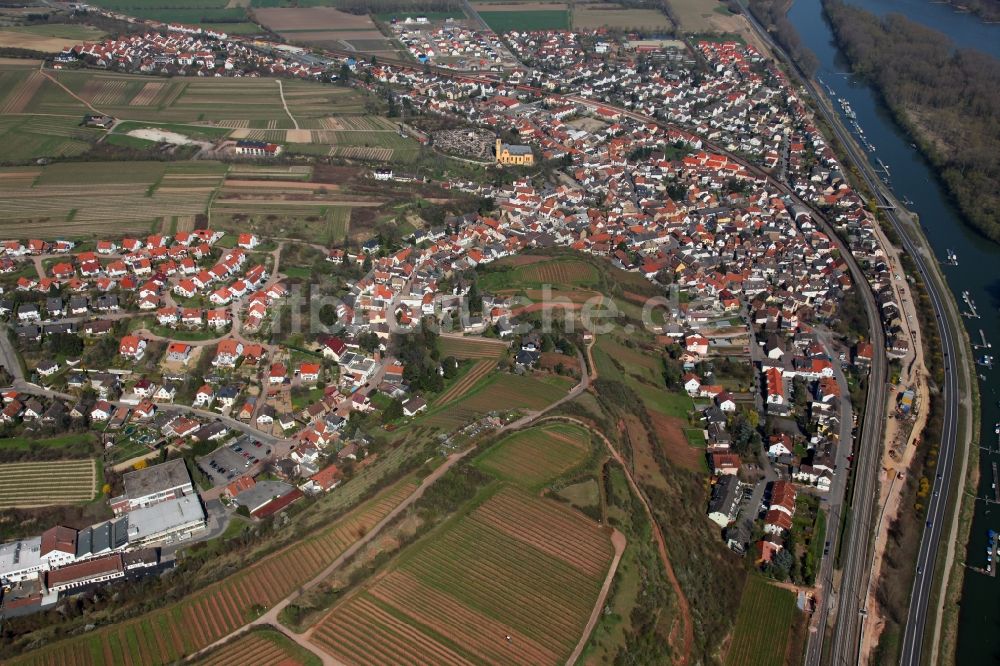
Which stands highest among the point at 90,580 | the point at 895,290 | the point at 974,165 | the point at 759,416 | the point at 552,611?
the point at 974,165

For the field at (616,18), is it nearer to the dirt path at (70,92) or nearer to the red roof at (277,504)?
the dirt path at (70,92)

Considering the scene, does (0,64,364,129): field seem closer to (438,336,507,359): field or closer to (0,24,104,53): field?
(0,24,104,53): field

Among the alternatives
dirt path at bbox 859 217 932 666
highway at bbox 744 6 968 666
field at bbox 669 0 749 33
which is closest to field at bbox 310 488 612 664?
highway at bbox 744 6 968 666

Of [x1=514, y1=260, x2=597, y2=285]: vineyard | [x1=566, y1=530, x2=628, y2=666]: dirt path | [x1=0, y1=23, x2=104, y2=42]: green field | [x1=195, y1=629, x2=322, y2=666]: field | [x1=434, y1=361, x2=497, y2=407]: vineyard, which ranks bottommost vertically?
[x1=195, y1=629, x2=322, y2=666]: field

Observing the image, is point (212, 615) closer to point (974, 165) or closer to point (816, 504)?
point (816, 504)

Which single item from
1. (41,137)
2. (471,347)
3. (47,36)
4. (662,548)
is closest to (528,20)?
(47,36)

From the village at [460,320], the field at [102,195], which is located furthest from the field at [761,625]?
the field at [102,195]

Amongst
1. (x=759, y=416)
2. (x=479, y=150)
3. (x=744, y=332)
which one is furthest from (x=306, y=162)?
(x=759, y=416)
